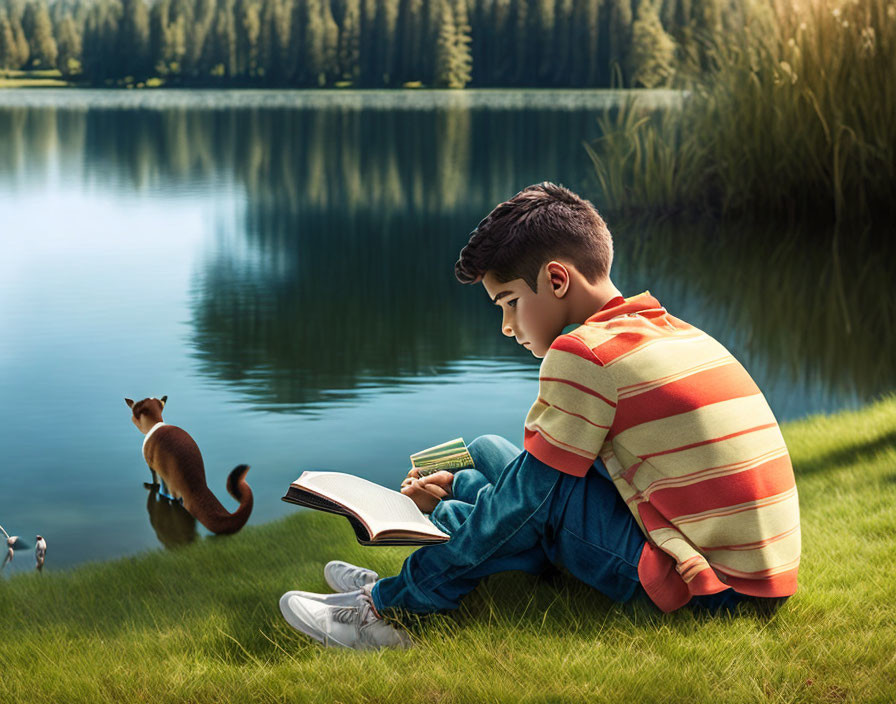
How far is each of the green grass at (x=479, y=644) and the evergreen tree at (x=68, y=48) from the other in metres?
79.9

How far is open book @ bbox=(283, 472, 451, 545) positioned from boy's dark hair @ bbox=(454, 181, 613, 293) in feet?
1.95

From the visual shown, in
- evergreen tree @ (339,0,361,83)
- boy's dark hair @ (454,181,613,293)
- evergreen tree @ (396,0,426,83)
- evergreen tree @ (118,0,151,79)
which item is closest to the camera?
boy's dark hair @ (454,181,613,293)

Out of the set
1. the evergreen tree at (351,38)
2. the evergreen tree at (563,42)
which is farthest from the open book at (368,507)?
the evergreen tree at (351,38)

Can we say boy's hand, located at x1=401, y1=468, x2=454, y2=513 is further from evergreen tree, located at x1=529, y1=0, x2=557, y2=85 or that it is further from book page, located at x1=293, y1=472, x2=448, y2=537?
evergreen tree, located at x1=529, y1=0, x2=557, y2=85

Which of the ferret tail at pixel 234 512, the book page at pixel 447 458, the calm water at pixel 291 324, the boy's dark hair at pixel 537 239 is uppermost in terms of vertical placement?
the boy's dark hair at pixel 537 239

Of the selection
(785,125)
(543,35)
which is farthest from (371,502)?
(543,35)

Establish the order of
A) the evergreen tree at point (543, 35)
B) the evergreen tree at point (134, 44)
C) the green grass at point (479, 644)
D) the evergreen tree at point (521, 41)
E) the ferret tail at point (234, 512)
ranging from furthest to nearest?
1. the evergreen tree at point (134, 44)
2. the evergreen tree at point (521, 41)
3. the evergreen tree at point (543, 35)
4. the ferret tail at point (234, 512)
5. the green grass at point (479, 644)

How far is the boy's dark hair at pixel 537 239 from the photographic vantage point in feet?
8.31

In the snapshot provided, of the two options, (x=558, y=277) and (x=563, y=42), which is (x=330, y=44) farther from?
(x=558, y=277)

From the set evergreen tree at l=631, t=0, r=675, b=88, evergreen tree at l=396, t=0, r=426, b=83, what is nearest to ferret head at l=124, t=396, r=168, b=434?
evergreen tree at l=631, t=0, r=675, b=88

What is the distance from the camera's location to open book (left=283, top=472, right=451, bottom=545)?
2410 mm

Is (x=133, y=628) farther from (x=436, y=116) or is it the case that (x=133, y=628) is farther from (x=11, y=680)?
(x=436, y=116)

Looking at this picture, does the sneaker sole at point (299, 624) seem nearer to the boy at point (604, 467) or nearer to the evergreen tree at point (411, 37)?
the boy at point (604, 467)

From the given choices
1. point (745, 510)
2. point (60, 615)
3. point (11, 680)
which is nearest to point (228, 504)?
point (60, 615)
